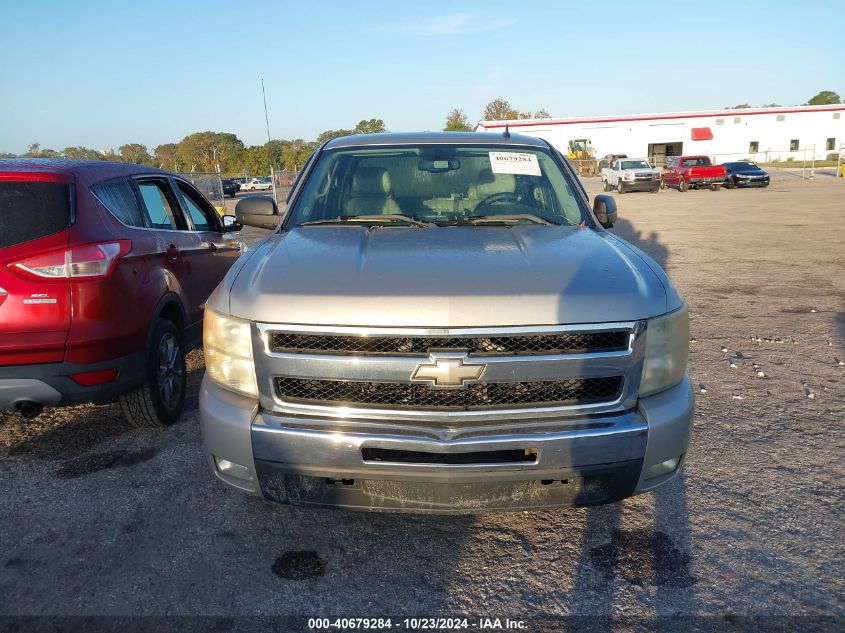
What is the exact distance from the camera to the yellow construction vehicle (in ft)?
180

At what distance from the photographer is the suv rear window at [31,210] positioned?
3.52 metres

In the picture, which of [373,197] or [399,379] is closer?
[399,379]

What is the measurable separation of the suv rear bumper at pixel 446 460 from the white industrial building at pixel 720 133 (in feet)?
202

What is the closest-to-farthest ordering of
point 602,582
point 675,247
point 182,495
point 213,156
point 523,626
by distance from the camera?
point 523,626, point 602,582, point 182,495, point 675,247, point 213,156

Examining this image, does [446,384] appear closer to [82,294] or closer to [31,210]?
[82,294]

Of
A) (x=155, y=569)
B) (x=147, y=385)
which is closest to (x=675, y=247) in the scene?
(x=147, y=385)

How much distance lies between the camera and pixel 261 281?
2.67m

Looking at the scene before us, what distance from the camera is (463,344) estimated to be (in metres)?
2.44

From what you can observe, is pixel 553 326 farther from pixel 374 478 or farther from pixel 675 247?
pixel 675 247

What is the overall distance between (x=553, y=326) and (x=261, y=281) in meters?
1.20

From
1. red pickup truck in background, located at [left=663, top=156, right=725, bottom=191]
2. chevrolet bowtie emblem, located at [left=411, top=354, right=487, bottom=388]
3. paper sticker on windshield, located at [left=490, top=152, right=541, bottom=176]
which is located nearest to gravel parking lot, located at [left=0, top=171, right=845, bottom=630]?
chevrolet bowtie emblem, located at [left=411, top=354, right=487, bottom=388]

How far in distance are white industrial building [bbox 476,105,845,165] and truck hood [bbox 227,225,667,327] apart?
60.9 meters

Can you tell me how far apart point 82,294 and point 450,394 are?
2282 millimetres

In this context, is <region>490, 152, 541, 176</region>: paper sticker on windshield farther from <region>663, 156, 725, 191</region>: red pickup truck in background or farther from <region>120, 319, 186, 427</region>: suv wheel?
<region>663, 156, 725, 191</region>: red pickup truck in background
